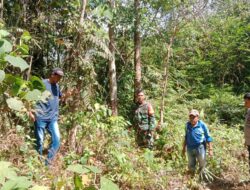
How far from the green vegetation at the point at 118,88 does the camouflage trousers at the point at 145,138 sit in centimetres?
22

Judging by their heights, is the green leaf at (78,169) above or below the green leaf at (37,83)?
below

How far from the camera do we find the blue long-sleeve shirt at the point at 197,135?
7.15 m

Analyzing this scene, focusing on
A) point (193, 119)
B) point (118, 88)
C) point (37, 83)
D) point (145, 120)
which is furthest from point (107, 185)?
point (118, 88)

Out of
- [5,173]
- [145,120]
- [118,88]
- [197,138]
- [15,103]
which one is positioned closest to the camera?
[5,173]

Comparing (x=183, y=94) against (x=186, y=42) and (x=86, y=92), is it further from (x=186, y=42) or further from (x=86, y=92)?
(x=86, y=92)

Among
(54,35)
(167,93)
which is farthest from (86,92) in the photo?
(167,93)

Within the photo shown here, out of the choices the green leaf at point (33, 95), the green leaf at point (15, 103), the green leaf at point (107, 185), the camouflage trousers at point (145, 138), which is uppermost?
the green leaf at point (33, 95)

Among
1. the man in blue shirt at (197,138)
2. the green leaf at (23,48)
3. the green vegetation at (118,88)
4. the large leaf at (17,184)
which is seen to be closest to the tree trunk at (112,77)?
the green vegetation at (118,88)

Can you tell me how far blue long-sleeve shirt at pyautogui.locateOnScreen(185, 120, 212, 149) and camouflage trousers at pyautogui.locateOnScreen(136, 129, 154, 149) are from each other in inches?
86.4

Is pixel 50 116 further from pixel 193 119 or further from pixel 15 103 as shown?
pixel 15 103

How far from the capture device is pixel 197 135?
714 centimetres

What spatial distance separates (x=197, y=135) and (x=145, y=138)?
8.40 feet

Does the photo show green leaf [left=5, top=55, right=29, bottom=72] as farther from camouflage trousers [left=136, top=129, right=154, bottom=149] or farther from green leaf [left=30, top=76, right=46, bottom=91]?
camouflage trousers [left=136, top=129, right=154, bottom=149]

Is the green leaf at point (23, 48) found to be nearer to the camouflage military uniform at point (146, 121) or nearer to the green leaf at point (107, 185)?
the green leaf at point (107, 185)
